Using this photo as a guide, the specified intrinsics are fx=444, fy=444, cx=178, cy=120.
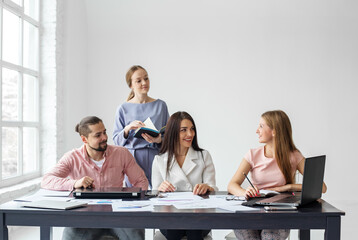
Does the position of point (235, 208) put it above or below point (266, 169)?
below

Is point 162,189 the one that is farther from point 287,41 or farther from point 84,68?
point 287,41

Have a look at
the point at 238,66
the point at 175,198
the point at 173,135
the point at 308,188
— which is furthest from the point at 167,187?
the point at 238,66

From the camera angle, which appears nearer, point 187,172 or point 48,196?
point 48,196

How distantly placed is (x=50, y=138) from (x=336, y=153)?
3890 mm

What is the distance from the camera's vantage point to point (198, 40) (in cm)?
629

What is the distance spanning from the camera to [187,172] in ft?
10.1

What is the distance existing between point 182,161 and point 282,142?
70 centimetres

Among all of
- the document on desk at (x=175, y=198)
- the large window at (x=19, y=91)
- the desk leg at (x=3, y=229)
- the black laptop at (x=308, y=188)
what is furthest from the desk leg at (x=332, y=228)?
the large window at (x=19, y=91)

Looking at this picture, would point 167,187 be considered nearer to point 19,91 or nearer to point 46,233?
point 46,233

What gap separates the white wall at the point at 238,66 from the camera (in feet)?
20.5

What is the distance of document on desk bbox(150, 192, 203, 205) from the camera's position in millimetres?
2414

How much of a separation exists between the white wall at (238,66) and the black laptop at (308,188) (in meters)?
3.86

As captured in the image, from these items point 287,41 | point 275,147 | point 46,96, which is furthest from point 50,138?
point 287,41

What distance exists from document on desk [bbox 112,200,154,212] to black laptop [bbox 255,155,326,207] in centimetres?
57
